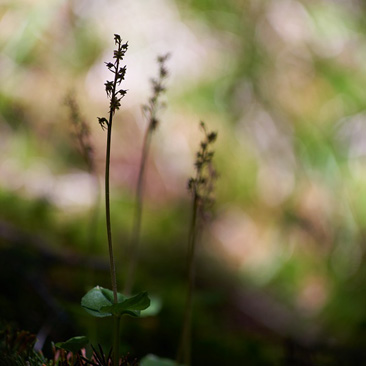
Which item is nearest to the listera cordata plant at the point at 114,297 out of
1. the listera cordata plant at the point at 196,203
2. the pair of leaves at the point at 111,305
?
the pair of leaves at the point at 111,305

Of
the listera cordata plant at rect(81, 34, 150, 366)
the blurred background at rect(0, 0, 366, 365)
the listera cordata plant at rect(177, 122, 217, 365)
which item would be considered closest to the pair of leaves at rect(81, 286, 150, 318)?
the listera cordata plant at rect(81, 34, 150, 366)

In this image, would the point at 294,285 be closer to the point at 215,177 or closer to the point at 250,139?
the point at 250,139

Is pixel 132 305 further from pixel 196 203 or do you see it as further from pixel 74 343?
pixel 196 203

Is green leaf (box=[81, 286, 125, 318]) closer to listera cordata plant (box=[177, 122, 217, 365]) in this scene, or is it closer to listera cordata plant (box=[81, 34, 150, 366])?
listera cordata plant (box=[81, 34, 150, 366])

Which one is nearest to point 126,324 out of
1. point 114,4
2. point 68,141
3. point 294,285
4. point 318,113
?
point 294,285

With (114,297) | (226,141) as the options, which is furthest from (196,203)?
(226,141)
